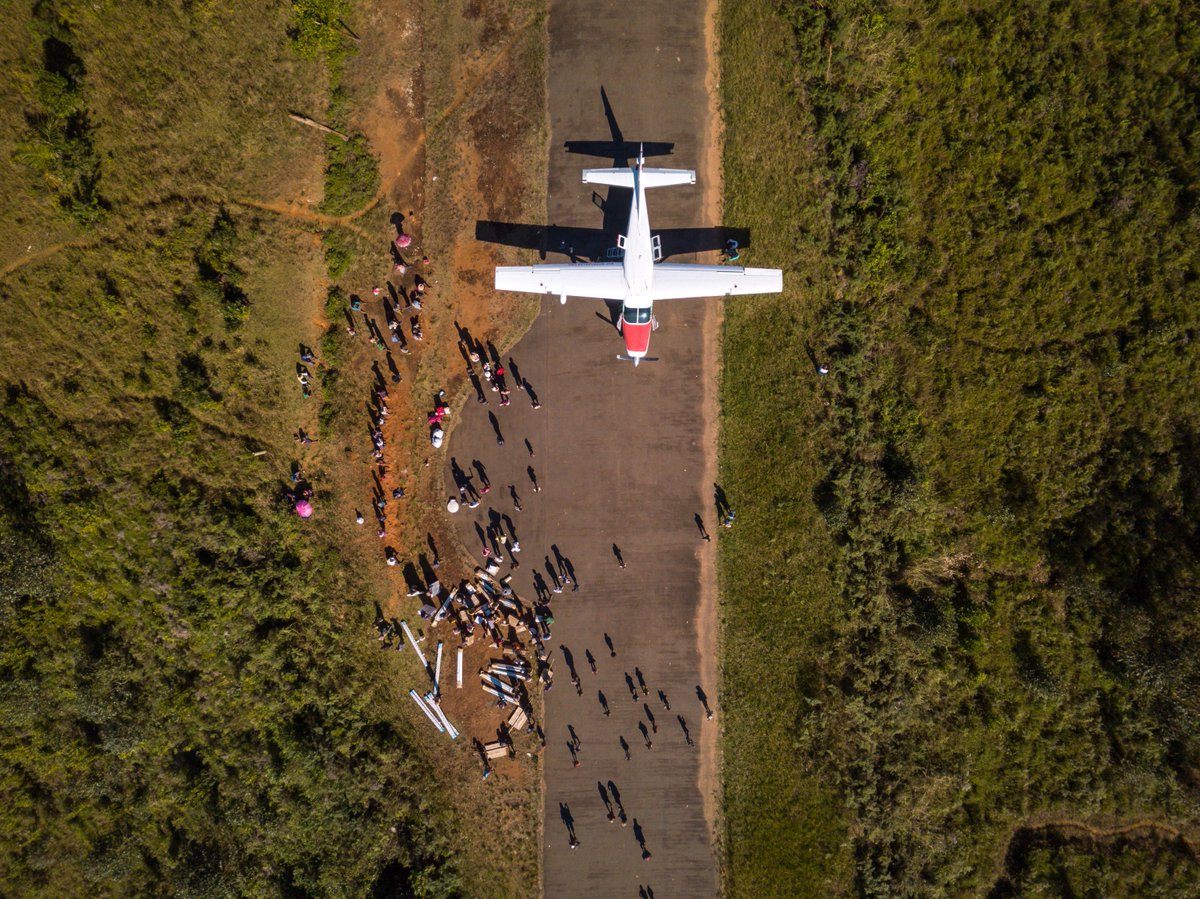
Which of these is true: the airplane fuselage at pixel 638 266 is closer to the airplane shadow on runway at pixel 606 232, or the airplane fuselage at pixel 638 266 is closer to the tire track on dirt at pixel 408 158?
the airplane shadow on runway at pixel 606 232

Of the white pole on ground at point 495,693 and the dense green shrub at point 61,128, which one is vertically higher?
the dense green shrub at point 61,128

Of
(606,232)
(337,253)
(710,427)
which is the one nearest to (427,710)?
(710,427)

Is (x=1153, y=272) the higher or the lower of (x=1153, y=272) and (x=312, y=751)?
the higher

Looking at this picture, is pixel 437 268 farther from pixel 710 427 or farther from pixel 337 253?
pixel 710 427

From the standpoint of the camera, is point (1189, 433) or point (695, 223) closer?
point (1189, 433)

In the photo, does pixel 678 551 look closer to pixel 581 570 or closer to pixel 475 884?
pixel 581 570

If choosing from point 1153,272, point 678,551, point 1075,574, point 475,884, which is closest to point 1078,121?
point 1153,272

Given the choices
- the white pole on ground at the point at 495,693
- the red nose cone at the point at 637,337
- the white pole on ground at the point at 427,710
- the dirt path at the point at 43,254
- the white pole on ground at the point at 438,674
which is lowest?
the white pole on ground at the point at 427,710


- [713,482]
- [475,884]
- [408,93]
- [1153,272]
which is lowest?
[475,884]

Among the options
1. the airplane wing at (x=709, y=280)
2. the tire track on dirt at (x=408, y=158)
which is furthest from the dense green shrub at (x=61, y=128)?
the airplane wing at (x=709, y=280)
